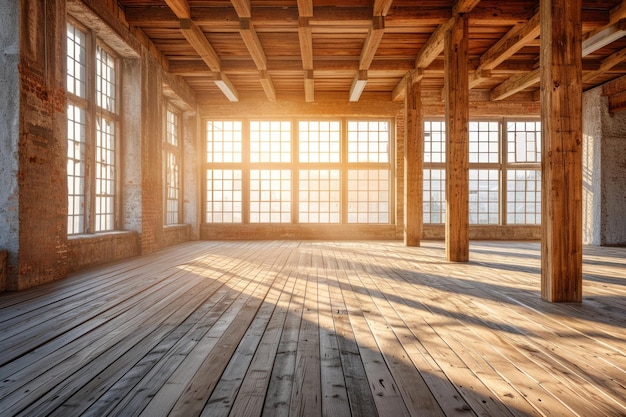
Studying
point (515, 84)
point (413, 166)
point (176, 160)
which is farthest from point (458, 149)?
point (176, 160)

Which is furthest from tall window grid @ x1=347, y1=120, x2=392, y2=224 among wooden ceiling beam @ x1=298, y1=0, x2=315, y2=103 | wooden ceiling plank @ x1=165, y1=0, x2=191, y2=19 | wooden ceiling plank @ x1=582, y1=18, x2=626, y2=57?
wooden ceiling plank @ x1=165, y1=0, x2=191, y2=19

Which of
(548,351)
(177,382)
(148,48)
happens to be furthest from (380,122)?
(177,382)

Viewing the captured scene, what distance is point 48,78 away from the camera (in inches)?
173

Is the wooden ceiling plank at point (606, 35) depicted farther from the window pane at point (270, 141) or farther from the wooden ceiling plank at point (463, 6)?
the window pane at point (270, 141)

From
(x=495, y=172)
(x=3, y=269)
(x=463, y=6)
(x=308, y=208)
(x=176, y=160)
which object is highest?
(x=463, y=6)


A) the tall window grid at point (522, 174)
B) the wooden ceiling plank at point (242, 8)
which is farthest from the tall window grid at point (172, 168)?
the tall window grid at point (522, 174)

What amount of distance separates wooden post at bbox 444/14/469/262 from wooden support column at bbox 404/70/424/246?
8.79 feet

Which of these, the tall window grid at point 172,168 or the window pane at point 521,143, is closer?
the tall window grid at point 172,168

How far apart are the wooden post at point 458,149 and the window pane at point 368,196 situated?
4.71 meters

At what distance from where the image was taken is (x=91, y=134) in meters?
6.00

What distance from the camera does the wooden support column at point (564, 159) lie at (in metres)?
3.55

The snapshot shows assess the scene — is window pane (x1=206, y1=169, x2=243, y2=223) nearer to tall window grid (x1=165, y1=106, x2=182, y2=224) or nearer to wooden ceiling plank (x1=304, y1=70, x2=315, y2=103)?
tall window grid (x1=165, y1=106, x2=182, y2=224)

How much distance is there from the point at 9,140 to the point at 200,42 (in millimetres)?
3838

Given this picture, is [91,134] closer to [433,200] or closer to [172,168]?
[172,168]
